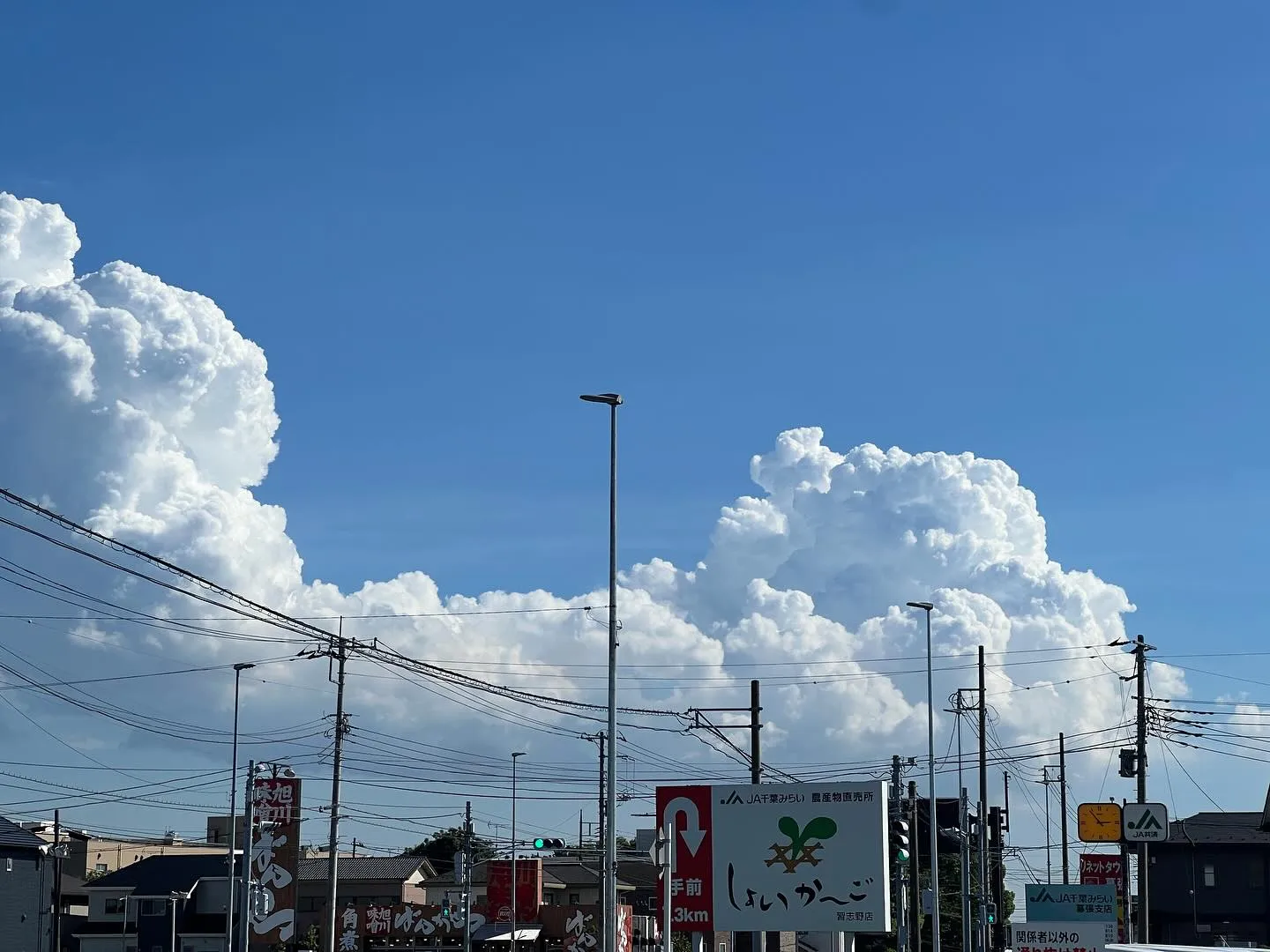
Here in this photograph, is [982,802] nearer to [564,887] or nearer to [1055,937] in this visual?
[1055,937]

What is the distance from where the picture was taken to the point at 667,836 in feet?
115

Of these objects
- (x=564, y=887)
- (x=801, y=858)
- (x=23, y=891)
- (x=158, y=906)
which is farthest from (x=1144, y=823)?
(x=158, y=906)

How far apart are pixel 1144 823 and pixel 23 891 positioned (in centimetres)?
5460

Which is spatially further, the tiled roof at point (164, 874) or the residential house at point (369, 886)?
the residential house at point (369, 886)

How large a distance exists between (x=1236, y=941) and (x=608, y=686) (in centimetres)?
6128

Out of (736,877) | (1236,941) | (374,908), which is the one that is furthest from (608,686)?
(1236,941)

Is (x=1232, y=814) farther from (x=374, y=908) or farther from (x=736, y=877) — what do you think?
(x=736, y=877)

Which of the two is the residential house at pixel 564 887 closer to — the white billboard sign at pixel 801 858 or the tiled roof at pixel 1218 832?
the tiled roof at pixel 1218 832

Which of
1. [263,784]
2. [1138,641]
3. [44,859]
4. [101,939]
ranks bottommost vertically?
[101,939]

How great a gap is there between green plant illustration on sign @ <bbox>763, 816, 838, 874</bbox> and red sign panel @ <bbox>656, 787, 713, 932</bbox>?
5.75 feet

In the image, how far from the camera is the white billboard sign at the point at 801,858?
4112 cm

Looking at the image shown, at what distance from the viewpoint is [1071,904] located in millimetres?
69875

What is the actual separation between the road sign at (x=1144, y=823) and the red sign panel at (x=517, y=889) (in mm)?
37808

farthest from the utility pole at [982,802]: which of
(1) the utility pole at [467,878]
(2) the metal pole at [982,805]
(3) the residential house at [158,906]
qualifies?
(3) the residential house at [158,906]
